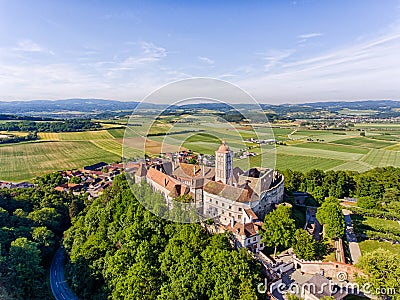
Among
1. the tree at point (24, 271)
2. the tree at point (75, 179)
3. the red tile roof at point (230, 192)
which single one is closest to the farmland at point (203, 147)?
the red tile roof at point (230, 192)

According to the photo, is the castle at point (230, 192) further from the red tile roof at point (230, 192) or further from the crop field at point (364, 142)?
the crop field at point (364, 142)

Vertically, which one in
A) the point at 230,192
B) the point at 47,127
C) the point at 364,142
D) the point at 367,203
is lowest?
the point at 367,203

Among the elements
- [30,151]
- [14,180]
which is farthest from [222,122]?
[30,151]

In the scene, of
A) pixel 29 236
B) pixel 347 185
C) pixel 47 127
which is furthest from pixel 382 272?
pixel 47 127

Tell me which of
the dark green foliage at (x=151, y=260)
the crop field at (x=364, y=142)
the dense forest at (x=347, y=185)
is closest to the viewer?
the dark green foliage at (x=151, y=260)

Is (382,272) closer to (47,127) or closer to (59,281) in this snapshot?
(59,281)

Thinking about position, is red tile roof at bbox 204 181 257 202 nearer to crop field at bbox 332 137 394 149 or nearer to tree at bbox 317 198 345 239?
tree at bbox 317 198 345 239

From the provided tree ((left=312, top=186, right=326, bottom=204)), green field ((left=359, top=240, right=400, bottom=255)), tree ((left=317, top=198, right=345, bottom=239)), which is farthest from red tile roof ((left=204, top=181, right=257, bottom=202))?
tree ((left=312, top=186, right=326, bottom=204))

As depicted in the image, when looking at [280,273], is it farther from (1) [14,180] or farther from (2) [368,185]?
(1) [14,180]
